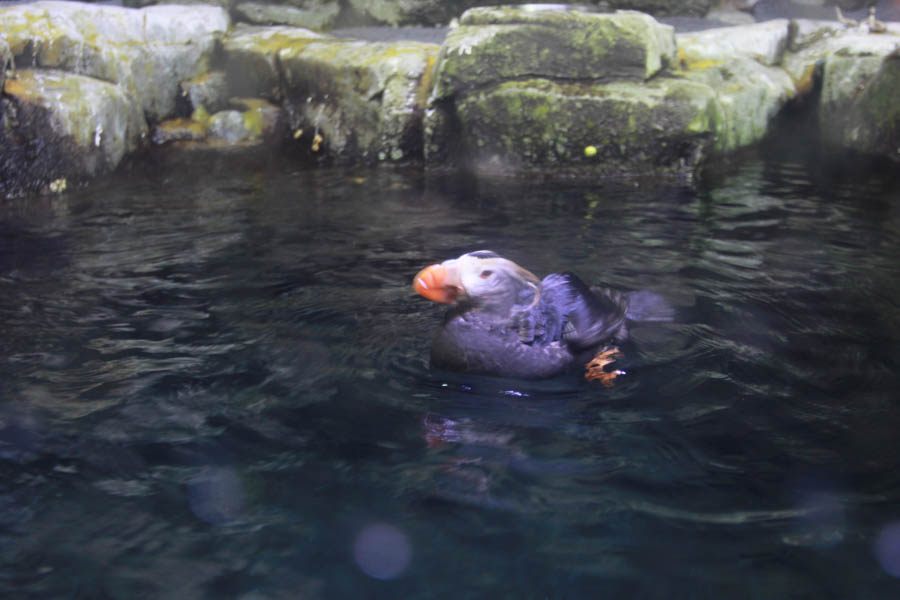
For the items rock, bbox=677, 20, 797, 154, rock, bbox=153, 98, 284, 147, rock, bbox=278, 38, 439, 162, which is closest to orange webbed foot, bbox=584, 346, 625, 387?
rock, bbox=677, 20, 797, 154

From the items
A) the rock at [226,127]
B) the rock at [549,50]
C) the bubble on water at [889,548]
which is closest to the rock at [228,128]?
the rock at [226,127]

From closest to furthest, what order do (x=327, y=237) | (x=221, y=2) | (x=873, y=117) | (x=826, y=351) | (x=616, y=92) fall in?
(x=826, y=351) → (x=327, y=237) → (x=616, y=92) → (x=873, y=117) → (x=221, y=2)

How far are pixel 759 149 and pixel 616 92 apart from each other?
8.37 ft

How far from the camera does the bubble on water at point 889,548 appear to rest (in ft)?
6.50

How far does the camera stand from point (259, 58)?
31.1 ft

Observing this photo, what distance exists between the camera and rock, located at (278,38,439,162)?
26.6 ft

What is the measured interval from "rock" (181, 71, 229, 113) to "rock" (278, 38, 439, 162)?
49.4 inches

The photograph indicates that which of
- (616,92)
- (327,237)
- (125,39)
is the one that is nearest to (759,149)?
(616,92)

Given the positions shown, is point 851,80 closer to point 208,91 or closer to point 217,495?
point 208,91

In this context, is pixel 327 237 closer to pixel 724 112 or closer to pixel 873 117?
pixel 724 112

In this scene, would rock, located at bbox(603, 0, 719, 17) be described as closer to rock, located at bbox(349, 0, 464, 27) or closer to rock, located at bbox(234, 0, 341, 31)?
rock, located at bbox(349, 0, 464, 27)

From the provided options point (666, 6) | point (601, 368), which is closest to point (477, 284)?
point (601, 368)

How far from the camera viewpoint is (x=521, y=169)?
25.1 feet

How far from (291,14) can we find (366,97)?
3.68m
